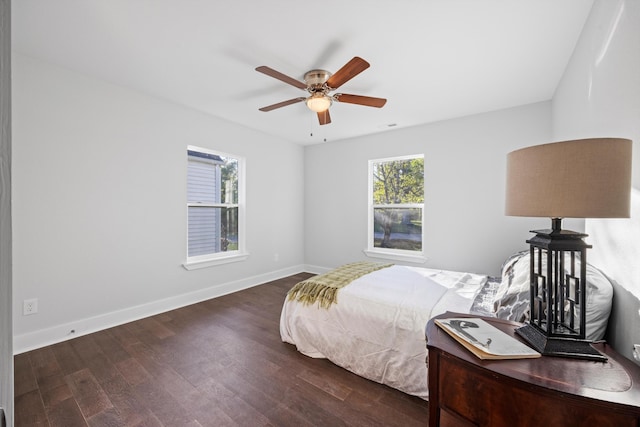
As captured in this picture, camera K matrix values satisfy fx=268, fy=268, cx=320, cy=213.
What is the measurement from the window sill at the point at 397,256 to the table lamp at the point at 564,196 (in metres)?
2.85

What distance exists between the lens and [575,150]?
913mm

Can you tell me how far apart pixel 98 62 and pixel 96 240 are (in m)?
1.65

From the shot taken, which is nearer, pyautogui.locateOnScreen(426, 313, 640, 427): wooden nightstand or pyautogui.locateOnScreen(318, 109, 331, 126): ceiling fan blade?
pyautogui.locateOnScreen(426, 313, 640, 427): wooden nightstand

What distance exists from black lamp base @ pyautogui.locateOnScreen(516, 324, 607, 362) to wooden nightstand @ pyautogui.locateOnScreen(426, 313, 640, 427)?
2cm

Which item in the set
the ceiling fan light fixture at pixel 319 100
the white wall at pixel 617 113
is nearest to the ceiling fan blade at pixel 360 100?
the ceiling fan light fixture at pixel 319 100

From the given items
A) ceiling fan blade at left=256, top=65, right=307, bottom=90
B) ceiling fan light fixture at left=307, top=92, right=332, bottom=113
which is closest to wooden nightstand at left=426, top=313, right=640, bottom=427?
ceiling fan blade at left=256, top=65, right=307, bottom=90

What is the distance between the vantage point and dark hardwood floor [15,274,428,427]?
5.24ft

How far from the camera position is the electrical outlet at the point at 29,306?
2281 mm

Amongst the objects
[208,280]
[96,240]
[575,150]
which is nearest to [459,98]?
[575,150]

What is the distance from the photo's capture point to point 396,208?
168 inches

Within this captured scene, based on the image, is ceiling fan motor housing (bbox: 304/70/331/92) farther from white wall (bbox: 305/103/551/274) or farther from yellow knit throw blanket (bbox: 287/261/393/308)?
white wall (bbox: 305/103/551/274)

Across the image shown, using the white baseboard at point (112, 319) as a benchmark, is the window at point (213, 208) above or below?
above

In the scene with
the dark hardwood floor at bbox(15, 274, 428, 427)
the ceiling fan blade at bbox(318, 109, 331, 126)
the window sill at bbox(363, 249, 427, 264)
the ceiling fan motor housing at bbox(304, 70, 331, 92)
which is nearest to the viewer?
the dark hardwood floor at bbox(15, 274, 428, 427)

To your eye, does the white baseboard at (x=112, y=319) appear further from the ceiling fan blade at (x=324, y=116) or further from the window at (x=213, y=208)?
the ceiling fan blade at (x=324, y=116)
